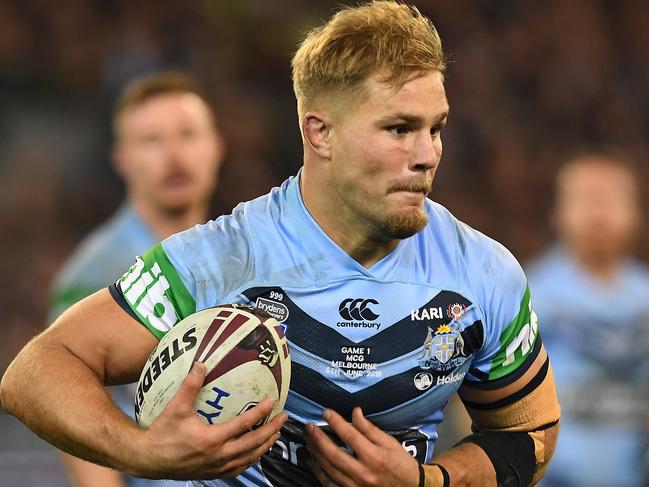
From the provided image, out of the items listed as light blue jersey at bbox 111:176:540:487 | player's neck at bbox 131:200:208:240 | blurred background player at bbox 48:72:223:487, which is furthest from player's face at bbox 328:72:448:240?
player's neck at bbox 131:200:208:240

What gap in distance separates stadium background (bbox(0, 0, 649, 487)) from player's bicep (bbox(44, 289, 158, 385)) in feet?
19.9

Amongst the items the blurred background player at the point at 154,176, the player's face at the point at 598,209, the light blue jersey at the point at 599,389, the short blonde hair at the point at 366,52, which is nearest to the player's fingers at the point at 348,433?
the short blonde hair at the point at 366,52

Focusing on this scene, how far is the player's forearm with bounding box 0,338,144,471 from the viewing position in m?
3.24

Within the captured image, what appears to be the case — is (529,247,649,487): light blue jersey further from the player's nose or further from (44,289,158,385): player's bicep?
(44,289,158,385): player's bicep

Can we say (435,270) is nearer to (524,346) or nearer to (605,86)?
(524,346)

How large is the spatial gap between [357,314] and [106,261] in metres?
2.70

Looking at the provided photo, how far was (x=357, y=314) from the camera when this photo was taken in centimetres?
361

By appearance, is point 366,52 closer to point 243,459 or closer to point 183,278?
point 183,278

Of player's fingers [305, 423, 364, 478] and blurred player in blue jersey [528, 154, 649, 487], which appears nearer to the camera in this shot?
player's fingers [305, 423, 364, 478]

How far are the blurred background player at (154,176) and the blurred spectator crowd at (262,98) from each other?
3.31m

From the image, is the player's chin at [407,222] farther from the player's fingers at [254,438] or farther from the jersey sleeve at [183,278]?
the player's fingers at [254,438]

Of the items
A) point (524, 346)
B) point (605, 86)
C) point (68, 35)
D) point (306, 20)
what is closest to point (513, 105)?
point (605, 86)

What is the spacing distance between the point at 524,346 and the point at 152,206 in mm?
2941

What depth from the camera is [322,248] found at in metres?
3.66
